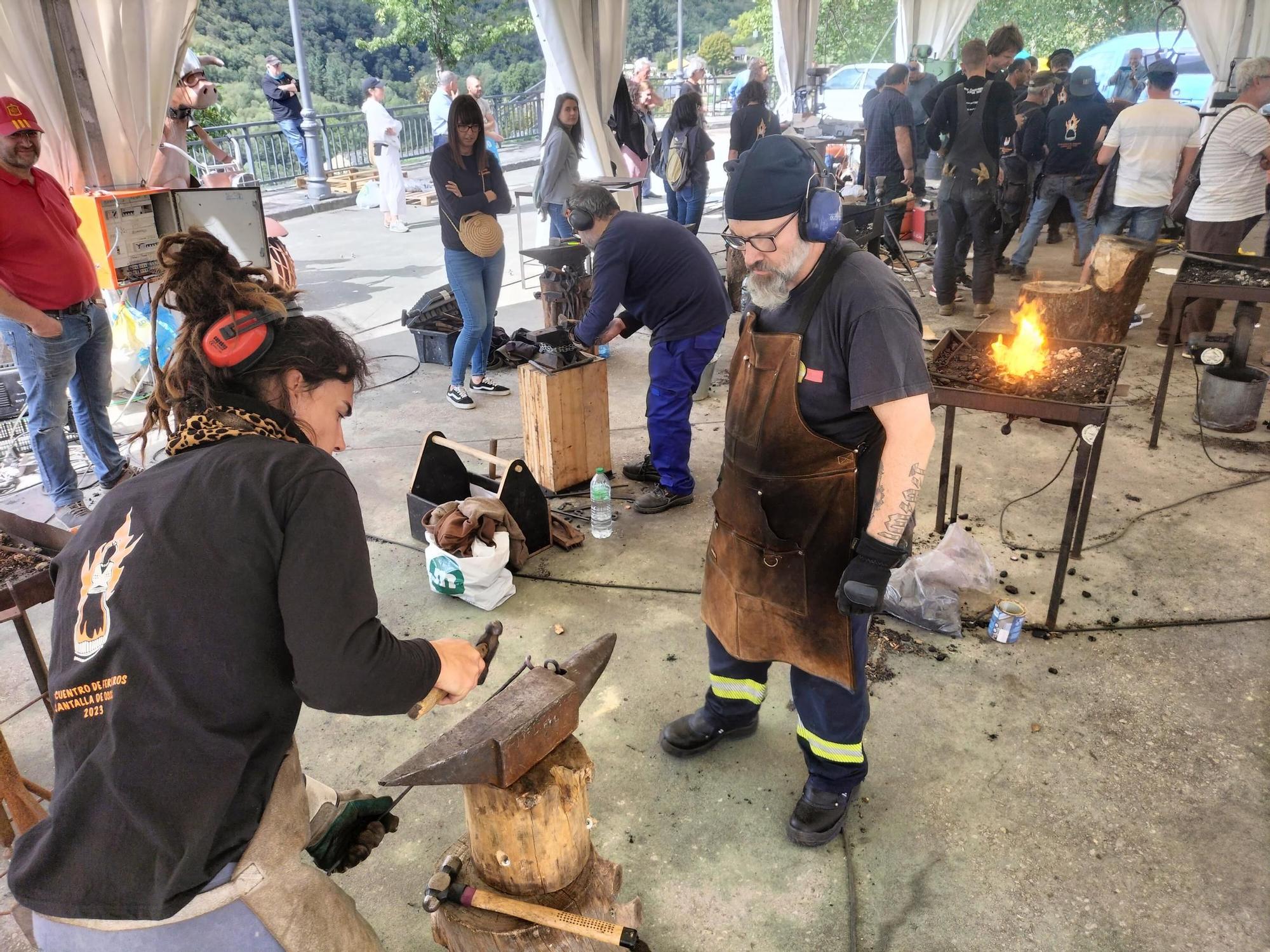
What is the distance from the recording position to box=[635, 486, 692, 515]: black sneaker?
16.6ft

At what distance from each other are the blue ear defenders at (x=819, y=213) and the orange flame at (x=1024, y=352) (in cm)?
211

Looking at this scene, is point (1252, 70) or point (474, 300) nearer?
point (1252, 70)

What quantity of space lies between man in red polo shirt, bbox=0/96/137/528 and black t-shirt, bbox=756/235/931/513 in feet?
12.9

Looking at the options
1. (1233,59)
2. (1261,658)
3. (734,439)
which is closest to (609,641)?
(734,439)

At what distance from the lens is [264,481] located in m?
1.50

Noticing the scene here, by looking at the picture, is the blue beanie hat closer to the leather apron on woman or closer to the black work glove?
the black work glove

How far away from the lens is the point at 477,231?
6164mm

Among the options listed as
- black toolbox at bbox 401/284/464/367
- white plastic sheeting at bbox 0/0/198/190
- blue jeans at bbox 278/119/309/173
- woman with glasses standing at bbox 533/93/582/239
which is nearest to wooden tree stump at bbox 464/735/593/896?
white plastic sheeting at bbox 0/0/198/190

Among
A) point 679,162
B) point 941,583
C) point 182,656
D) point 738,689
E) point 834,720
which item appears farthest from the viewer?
point 679,162

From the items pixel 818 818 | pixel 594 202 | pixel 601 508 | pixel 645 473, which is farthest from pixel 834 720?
pixel 594 202

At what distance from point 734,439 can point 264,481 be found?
1.56 m

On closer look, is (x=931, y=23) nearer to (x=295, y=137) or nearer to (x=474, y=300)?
(x=295, y=137)

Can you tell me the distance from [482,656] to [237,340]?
0.86 metres

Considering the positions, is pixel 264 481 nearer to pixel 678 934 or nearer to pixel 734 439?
pixel 734 439
